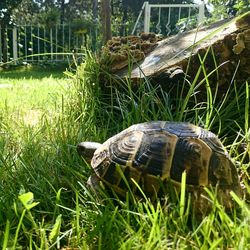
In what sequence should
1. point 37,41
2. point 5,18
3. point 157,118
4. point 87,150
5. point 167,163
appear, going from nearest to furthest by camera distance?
point 167,163
point 87,150
point 157,118
point 5,18
point 37,41

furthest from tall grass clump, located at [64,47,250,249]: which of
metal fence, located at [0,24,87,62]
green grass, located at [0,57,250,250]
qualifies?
metal fence, located at [0,24,87,62]

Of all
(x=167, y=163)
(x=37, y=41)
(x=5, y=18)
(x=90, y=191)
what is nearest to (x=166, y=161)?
(x=167, y=163)

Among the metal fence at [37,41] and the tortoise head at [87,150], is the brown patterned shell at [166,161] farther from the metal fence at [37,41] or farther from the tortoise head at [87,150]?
the metal fence at [37,41]

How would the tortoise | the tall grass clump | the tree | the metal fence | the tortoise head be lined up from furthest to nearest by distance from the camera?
the metal fence, the tree, the tortoise head, the tortoise, the tall grass clump

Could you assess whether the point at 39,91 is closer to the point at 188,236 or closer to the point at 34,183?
the point at 34,183

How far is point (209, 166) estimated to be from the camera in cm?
137

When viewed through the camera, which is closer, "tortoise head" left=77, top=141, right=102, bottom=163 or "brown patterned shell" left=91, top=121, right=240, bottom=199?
"brown patterned shell" left=91, top=121, right=240, bottom=199

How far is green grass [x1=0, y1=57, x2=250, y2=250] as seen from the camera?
111 centimetres

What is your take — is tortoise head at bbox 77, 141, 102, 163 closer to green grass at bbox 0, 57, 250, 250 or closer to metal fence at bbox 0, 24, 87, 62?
green grass at bbox 0, 57, 250, 250

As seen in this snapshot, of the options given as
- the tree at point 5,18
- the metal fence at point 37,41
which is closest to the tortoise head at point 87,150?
the metal fence at point 37,41

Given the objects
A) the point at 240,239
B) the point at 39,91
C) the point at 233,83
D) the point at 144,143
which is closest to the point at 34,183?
the point at 144,143

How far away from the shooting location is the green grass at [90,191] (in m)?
1.11

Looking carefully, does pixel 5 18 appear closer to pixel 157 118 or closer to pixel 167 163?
pixel 157 118

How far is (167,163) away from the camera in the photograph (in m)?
1.36
